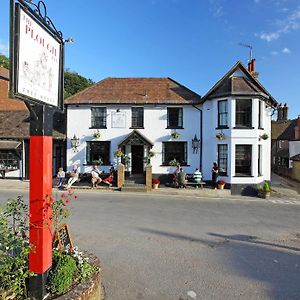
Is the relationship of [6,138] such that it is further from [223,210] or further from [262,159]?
[262,159]

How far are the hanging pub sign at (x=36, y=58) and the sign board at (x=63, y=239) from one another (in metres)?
2.19

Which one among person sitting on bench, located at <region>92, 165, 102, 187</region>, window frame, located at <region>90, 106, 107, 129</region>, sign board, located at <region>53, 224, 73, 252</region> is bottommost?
person sitting on bench, located at <region>92, 165, 102, 187</region>

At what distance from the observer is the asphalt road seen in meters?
5.26

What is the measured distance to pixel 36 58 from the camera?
3.70 meters

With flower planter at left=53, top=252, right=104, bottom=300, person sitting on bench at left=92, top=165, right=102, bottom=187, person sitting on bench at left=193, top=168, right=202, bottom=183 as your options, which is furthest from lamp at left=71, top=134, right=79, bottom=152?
flower planter at left=53, top=252, right=104, bottom=300

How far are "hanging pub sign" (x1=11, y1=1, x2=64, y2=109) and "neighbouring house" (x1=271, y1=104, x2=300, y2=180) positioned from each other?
90.9ft

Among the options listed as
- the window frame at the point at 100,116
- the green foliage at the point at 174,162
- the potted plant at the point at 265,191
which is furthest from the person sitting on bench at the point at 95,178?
the potted plant at the point at 265,191

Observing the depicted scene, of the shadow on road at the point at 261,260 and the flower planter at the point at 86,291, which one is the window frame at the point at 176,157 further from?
the flower planter at the point at 86,291

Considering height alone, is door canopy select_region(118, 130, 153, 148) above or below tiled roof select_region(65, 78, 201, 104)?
below

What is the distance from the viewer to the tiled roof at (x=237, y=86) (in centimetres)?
1816

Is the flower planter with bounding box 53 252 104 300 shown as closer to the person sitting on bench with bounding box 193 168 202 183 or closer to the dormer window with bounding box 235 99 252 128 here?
the person sitting on bench with bounding box 193 168 202 183

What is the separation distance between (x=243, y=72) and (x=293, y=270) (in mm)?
15157

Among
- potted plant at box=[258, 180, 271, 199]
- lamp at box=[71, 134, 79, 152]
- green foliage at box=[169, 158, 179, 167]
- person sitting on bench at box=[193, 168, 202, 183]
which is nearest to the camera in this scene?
potted plant at box=[258, 180, 271, 199]

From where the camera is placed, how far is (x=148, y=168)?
59.6 ft
